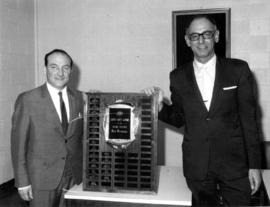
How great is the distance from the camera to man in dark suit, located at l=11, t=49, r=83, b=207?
6.92 feet

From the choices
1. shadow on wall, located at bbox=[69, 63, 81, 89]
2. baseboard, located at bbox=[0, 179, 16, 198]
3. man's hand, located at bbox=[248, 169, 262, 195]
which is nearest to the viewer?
man's hand, located at bbox=[248, 169, 262, 195]

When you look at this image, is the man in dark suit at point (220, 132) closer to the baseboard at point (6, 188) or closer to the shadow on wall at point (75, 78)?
the shadow on wall at point (75, 78)

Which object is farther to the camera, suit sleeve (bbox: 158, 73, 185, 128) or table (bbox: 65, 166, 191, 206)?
suit sleeve (bbox: 158, 73, 185, 128)

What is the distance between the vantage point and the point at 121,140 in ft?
6.09

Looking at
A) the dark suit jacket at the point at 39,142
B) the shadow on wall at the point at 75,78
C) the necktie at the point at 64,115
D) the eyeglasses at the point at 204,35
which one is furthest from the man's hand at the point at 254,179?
the shadow on wall at the point at 75,78

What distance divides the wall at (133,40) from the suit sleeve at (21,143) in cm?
182

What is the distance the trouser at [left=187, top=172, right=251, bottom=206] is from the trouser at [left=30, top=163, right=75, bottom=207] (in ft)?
2.65

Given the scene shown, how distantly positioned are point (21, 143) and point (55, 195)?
0.41 meters

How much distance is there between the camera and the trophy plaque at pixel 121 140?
1850 millimetres

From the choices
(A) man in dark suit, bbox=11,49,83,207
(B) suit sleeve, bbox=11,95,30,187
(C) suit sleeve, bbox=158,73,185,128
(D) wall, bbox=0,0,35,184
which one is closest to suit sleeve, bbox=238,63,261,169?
(C) suit sleeve, bbox=158,73,185,128

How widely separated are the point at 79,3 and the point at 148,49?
101 centimetres

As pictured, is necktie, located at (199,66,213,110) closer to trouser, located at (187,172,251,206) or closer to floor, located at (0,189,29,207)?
trouser, located at (187,172,251,206)

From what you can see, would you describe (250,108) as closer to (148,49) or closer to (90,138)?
(90,138)

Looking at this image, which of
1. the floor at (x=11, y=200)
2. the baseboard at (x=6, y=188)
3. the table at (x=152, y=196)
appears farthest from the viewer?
the baseboard at (x=6, y=188)
